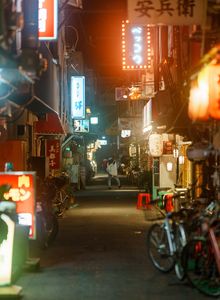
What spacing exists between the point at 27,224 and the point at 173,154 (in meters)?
14.1

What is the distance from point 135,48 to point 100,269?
15.1 metres

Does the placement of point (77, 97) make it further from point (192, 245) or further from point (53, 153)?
point (192, 245)

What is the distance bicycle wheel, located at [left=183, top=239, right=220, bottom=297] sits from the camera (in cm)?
1035

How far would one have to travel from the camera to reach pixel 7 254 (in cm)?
1066

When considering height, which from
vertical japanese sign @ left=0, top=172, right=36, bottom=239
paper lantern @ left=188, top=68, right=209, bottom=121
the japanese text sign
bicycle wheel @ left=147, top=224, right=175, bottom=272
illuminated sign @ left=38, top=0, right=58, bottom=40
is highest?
illuminated sign @ left=38, top=0, right=58, bottom=40

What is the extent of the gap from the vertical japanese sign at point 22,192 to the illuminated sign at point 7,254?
1843 mm

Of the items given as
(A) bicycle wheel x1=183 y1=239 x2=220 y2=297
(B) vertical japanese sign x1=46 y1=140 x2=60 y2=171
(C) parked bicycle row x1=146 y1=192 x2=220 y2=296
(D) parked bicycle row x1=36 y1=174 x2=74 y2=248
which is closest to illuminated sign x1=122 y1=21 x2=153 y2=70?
(B) vertical japanese sign x1=46 y1=140 x2=60 y2=171

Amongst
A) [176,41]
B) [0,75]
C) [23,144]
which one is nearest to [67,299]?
[0,75]

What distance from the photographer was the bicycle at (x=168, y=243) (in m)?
11.7

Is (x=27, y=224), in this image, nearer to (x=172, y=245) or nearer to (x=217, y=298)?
(x=172, y=245)

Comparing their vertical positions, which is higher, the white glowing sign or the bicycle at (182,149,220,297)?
the white glowing sign

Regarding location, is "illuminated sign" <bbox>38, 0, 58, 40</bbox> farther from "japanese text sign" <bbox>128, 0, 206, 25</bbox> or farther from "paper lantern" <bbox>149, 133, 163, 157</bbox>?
"paper lantern" <bbox>149, 133, 163, 157</bbox>

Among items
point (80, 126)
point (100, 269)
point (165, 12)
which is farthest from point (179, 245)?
point (80, 126)

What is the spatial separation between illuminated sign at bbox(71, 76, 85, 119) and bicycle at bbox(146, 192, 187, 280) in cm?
2284
